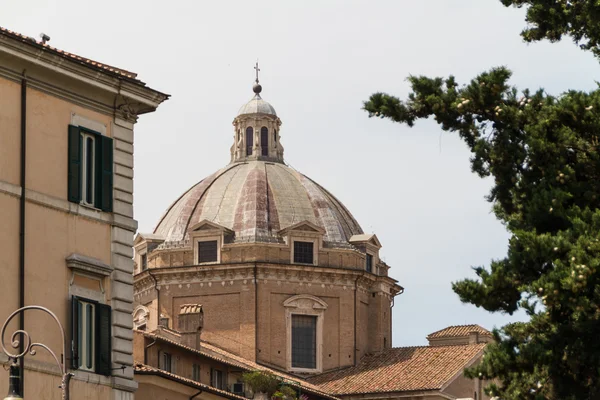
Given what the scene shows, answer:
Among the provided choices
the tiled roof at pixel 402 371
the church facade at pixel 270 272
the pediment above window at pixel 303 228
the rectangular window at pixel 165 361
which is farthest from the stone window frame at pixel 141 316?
the rectangular window at pixel 165 361

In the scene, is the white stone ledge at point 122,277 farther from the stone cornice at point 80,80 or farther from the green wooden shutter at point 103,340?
the stone cornice at point 80,80

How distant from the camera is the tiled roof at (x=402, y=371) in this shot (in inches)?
3039

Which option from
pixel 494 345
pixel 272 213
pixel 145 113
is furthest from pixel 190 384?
pixel 272 213

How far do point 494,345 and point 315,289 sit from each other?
53.5m

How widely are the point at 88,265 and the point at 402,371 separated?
4649cm

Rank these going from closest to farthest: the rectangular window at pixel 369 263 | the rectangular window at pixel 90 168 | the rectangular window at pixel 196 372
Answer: the rectangular window at pixel 90 168, the rectangular window at pixel 196 372, the rectangular window at pixel 369 263

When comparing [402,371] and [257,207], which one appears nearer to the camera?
[402,371]

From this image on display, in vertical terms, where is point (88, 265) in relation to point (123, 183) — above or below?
below

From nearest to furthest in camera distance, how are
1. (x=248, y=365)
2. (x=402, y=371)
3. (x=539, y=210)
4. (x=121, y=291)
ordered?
(x=539, y=210) → (x=121, y=291) → (x=248, y=365) → (x=402, y=371)

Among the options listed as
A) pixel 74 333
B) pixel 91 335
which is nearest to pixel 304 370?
pixel 91 335

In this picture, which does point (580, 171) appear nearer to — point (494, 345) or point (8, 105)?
point (494, 345)

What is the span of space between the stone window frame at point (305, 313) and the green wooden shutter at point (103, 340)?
46.7m

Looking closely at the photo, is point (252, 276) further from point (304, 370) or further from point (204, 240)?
point (304, 370)

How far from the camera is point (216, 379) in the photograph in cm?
6456
